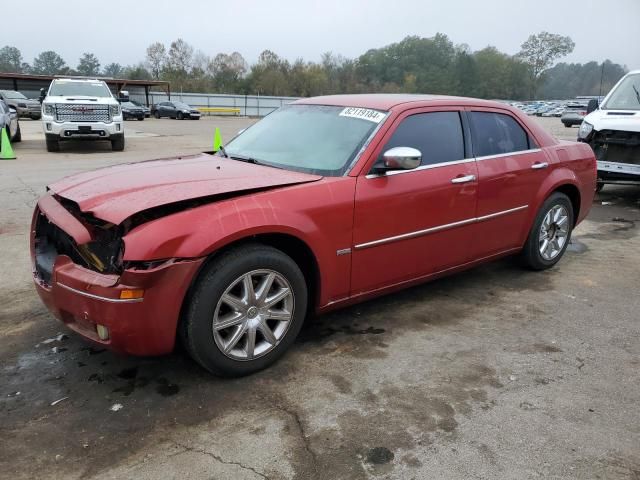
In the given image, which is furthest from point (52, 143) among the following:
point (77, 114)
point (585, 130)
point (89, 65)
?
point (89, 65)

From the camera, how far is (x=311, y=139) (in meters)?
3.95

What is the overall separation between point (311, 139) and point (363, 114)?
416 millimetres

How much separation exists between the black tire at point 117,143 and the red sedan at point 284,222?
11.7 metres

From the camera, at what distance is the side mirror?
349cm

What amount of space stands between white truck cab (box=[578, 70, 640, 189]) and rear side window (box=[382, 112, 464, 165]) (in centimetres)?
545

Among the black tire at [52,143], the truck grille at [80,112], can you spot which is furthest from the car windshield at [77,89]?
the black tire at [52,143]

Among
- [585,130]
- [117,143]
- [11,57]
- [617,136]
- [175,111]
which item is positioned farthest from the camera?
[11,57]

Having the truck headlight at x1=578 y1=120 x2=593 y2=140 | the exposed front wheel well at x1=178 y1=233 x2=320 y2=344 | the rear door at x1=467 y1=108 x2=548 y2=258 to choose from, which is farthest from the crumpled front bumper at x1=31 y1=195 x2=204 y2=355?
the truck headlight at x1=578 y1=120 x2=593 y2=140

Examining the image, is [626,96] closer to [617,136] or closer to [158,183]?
[617,136]

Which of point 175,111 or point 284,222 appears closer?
point 284,222

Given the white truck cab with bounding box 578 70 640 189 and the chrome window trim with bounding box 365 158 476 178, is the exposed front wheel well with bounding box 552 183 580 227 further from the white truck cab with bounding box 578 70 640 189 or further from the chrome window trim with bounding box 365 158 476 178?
the white truck cab with bounding box 578 70 640 189

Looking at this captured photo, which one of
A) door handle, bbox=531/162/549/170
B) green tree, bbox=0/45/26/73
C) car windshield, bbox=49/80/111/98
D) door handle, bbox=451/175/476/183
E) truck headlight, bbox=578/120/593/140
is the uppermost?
green tree, bbox=0/45/26/73

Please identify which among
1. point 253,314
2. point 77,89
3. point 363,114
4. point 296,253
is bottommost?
point 253,314

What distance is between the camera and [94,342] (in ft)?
9.71
